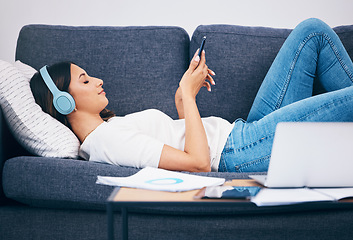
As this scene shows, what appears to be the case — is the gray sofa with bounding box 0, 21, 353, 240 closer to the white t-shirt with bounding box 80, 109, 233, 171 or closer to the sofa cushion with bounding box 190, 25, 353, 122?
the sofa cushion with bounding box 190, 25, 353, 122

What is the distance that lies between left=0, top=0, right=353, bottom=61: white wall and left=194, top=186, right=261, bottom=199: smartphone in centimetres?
174

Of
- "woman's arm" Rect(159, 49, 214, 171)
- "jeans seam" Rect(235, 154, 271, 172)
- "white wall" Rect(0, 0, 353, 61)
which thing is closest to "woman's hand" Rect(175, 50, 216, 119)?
"woman's arm" Rect(159, 49, 214, 171)

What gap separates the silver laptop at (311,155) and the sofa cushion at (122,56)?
105cm

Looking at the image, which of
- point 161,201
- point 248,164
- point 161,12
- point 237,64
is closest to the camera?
point 161,201

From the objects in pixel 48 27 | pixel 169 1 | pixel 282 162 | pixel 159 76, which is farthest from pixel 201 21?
pixel 282 162

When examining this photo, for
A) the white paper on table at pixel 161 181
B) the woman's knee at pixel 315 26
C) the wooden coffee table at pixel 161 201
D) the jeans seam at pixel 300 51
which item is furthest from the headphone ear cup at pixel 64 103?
the woman's knee at pixel 315 26

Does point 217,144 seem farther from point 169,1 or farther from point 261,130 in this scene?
point 169,1

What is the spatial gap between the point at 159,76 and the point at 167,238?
898 mm

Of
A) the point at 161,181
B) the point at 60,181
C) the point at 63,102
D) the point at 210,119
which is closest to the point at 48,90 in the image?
the point at 63,102

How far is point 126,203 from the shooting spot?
0.63 meters

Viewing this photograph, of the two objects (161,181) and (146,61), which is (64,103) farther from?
(161,181)

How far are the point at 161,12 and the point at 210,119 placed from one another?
3.60 ft

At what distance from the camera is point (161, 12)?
2312 millimetres

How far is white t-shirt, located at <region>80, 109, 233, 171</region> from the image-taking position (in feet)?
3.86
